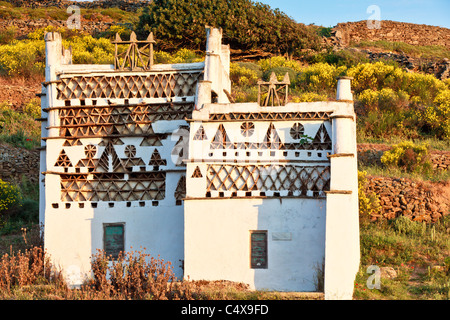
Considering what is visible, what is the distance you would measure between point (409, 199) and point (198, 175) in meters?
8.54

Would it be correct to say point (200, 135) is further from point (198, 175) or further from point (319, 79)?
point (319, 79)

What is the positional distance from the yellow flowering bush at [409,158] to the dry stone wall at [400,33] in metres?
26.5

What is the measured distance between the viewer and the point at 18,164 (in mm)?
26719

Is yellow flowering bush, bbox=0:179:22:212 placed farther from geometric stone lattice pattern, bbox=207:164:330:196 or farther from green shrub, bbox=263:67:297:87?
green shrub, bbox=263:67:297:87

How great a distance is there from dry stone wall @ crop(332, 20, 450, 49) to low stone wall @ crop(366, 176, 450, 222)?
29222mm

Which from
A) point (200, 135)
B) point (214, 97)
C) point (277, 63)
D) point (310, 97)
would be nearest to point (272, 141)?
point (200, 135)

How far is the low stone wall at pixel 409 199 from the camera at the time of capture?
70.8 feet

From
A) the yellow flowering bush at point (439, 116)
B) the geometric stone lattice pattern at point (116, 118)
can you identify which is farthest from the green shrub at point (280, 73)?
the geometric stone lattice pattern at point (116, 118)

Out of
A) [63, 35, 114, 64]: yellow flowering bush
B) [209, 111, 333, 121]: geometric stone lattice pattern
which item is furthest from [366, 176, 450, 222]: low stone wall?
[63, 35, 114, 64]: yellow flowering bush

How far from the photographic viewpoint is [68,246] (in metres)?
17.9

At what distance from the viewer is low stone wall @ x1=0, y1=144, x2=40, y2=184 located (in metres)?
26.4
